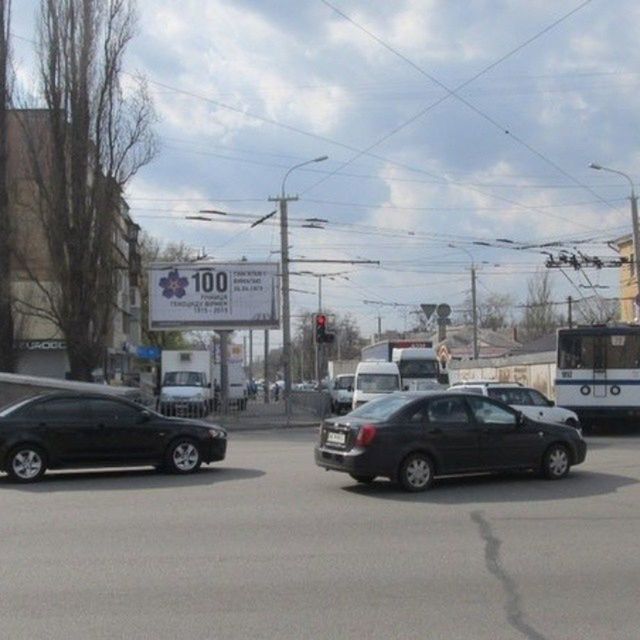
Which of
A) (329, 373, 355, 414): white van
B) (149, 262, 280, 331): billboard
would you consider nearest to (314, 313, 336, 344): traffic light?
(149, 262, 280, 331): billboard

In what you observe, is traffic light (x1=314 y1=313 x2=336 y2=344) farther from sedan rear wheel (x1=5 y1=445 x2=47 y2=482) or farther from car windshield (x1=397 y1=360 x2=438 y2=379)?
sedan rear wheel (x1=5 y1=445 x2=47 y2=482)

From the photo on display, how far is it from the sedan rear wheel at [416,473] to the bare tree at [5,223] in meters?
24.2

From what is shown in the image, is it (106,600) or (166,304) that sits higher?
(166,304)

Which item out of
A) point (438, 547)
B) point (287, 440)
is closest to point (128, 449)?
point (438, 547)

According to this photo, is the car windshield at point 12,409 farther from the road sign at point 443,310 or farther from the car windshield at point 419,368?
the road sign at point 443,310

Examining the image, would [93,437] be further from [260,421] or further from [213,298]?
[213,298]

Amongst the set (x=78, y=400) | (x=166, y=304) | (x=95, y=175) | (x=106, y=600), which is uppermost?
(x=95, y=175)

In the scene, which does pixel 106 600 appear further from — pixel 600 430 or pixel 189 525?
pixel 600 430

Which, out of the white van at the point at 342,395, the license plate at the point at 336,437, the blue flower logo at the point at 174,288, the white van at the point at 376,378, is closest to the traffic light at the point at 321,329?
the white van at the point at 376,378

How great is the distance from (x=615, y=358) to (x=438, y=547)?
19.0 metres

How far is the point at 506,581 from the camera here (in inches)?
318

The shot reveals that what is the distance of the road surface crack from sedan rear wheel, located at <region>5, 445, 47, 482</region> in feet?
23.7

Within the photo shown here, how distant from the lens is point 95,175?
1369 inches

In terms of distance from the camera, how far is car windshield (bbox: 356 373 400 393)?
122 feet
